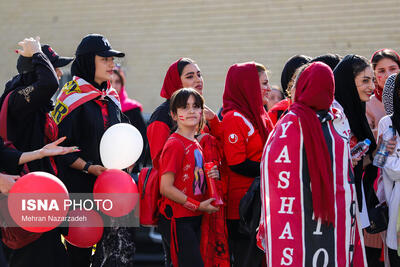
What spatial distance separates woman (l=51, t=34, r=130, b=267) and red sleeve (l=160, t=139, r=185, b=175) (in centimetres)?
54

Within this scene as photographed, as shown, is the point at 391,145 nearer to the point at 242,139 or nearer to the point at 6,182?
the point at 242,139

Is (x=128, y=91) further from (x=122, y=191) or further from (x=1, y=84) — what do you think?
(x=122, y=191)

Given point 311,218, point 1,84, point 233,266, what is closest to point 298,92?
point 311,218

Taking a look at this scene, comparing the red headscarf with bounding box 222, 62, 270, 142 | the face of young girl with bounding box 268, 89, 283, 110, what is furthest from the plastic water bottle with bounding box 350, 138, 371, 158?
the face of young girl with bounding box 268, 89, 283, 110

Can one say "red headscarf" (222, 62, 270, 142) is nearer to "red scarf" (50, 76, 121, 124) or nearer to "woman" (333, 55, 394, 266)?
"woman" (333, 55, 394, 266)

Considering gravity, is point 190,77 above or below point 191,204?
above

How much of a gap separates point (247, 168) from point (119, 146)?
969mm

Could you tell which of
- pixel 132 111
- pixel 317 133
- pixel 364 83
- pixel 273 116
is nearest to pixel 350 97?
pixel 364 83

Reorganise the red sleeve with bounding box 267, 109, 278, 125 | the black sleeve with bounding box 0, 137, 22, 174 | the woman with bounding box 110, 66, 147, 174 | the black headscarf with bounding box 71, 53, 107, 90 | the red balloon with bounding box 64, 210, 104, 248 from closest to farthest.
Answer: the black sleeve with bounding box 0, 137, 22, 174 → the red balloon with bounding box 64, 210, 104, 248 → the black headscarf with bounding box 71, 53, 107, 90 → the red sleeve with bounding box 267, 109, 278, 125 → the woman with bounding box 110, 66, 147, 174

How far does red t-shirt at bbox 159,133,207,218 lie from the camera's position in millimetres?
4855

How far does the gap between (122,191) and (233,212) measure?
88 cm

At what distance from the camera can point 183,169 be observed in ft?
16.1

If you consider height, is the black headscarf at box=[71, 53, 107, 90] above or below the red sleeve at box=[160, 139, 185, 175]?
above

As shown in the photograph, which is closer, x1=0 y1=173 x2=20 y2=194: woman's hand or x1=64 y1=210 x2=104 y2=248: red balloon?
x1=0 y1=173 x2=20 y2=194: woman's hand
